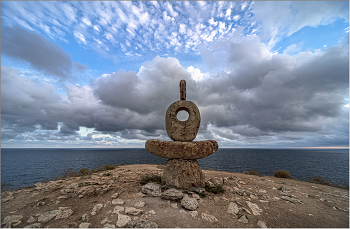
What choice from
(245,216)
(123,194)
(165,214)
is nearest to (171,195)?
(165,214)

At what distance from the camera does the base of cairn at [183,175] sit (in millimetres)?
6535

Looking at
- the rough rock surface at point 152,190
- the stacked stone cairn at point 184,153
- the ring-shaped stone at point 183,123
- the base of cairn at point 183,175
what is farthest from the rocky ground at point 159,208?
the ring-shaped stone at point 183,123

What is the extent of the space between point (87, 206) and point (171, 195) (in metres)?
3.17

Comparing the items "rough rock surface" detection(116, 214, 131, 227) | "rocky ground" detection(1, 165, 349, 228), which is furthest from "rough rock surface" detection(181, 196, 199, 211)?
"rough rock surface" detection(116, 214, 131, 227)

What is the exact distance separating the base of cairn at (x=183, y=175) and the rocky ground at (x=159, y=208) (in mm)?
446

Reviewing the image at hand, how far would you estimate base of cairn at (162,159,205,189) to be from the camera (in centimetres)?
654

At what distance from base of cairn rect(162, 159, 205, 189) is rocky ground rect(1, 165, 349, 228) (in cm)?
45

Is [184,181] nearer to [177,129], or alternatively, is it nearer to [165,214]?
[165,214]

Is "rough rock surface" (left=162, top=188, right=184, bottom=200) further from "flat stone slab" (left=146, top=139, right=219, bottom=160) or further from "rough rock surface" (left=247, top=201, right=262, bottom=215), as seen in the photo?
"rough rock surface" (left=247, top=201, right=262, bottom=215)

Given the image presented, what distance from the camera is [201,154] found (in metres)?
6.71

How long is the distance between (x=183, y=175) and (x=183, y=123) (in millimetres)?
2475

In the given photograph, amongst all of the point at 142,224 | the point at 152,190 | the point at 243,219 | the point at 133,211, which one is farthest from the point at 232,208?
the point at 133,211

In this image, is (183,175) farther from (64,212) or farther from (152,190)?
(64,212)

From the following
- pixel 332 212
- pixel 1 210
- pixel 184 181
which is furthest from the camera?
pixel 184 181
